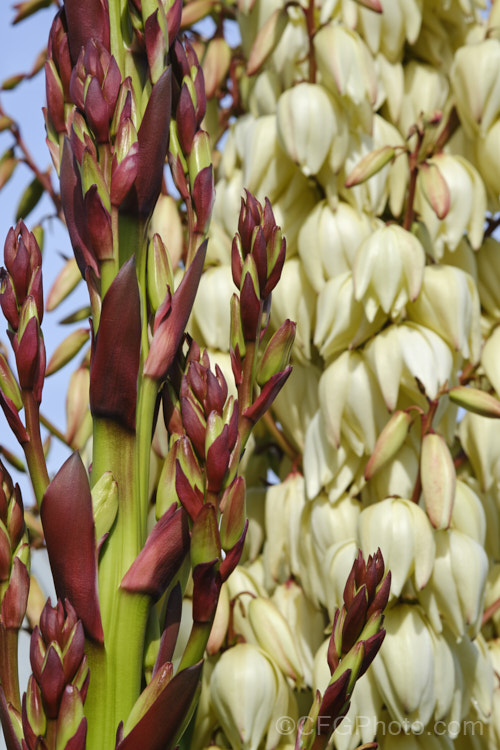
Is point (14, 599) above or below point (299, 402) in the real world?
below

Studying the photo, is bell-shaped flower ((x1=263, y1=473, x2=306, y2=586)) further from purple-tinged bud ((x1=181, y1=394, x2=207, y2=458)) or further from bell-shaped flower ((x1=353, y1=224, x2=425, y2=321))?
purple-tinged bud ((x1=181, y1=394, x2=207, y2=458))

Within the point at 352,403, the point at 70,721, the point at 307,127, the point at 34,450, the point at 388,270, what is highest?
the point at 307,127

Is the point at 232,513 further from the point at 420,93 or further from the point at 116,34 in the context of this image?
the point at 420,93

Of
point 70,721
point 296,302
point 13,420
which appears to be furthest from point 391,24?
point 70,721

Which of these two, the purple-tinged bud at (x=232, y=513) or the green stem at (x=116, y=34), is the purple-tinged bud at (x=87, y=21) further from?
the purple-tinged bud at (x=232, y=513)

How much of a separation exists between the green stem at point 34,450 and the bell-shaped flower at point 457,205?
50cm

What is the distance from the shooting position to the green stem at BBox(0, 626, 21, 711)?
377mm

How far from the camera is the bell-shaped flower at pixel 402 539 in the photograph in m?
0.69

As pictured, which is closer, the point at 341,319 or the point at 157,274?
the point at 157,274

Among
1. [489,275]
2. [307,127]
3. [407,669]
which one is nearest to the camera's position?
[407,669]

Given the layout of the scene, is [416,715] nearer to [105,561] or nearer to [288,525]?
[288,525]

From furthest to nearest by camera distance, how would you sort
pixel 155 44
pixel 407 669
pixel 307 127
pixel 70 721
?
pixel 307 127
pixel 407 669
pixel 155 44
pixel 70 721

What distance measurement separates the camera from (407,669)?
0.68 meters

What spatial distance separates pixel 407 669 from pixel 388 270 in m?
0.32
